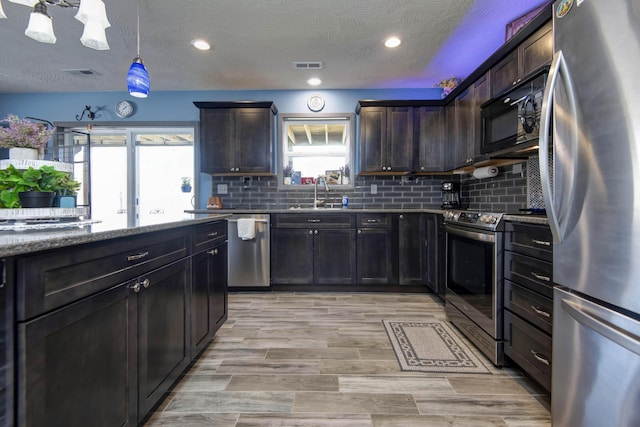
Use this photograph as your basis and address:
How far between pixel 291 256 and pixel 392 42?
242cm

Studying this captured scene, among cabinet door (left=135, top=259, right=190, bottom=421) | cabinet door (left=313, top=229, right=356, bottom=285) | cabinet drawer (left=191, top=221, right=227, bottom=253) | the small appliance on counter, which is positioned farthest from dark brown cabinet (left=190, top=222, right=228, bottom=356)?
the small appliance on counter

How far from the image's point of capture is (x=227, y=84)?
12.8 ft

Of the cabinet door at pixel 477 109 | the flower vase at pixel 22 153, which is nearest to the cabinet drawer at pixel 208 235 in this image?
the flower vase at pixel 22 153

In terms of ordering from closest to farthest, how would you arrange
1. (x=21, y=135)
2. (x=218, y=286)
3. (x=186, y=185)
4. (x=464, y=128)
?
(x=21, y=135) → (x=218, y=286) → (x=464, y=128) → (x=186, y=185)

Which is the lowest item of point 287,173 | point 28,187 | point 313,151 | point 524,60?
point 28,187

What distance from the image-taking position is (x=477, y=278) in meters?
2.11

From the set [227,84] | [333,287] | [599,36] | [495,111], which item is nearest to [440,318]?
[333,287]

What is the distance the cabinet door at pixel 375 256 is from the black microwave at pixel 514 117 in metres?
1.39

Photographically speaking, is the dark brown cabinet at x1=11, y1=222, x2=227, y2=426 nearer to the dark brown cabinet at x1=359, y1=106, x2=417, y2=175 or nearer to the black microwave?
the black microwave

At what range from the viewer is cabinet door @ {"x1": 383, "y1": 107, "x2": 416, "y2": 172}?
12.1ft

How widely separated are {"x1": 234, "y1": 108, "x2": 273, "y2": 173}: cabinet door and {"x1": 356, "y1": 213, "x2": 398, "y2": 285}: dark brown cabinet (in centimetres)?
140

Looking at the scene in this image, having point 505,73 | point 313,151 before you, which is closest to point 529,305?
point 505,73

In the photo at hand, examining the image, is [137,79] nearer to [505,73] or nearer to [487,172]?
[505,73]

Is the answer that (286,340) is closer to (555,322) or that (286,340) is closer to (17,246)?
(555,322)
